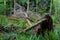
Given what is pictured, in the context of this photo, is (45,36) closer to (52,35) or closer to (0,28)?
(52,35)

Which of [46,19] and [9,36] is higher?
[46,19]

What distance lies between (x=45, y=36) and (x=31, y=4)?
45.2 ft

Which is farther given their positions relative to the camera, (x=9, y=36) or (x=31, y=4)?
(x=31, y=4)

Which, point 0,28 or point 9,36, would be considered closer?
point 9,36

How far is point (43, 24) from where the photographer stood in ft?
16.0

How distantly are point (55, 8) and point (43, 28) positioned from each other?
1445cm

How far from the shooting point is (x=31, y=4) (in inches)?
726

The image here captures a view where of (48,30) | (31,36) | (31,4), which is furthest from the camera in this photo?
(31,4)

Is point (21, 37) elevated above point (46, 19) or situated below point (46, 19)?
below

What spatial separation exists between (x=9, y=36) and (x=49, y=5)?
1472 cm

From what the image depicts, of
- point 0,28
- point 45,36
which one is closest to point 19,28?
point 0,28

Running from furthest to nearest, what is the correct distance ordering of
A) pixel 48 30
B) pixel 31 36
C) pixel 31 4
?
pixel 31 4 < pixel 48 30 < pixel 31 36

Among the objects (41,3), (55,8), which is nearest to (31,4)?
(41,3)

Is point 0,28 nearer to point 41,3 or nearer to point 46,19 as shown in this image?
point 46,19
